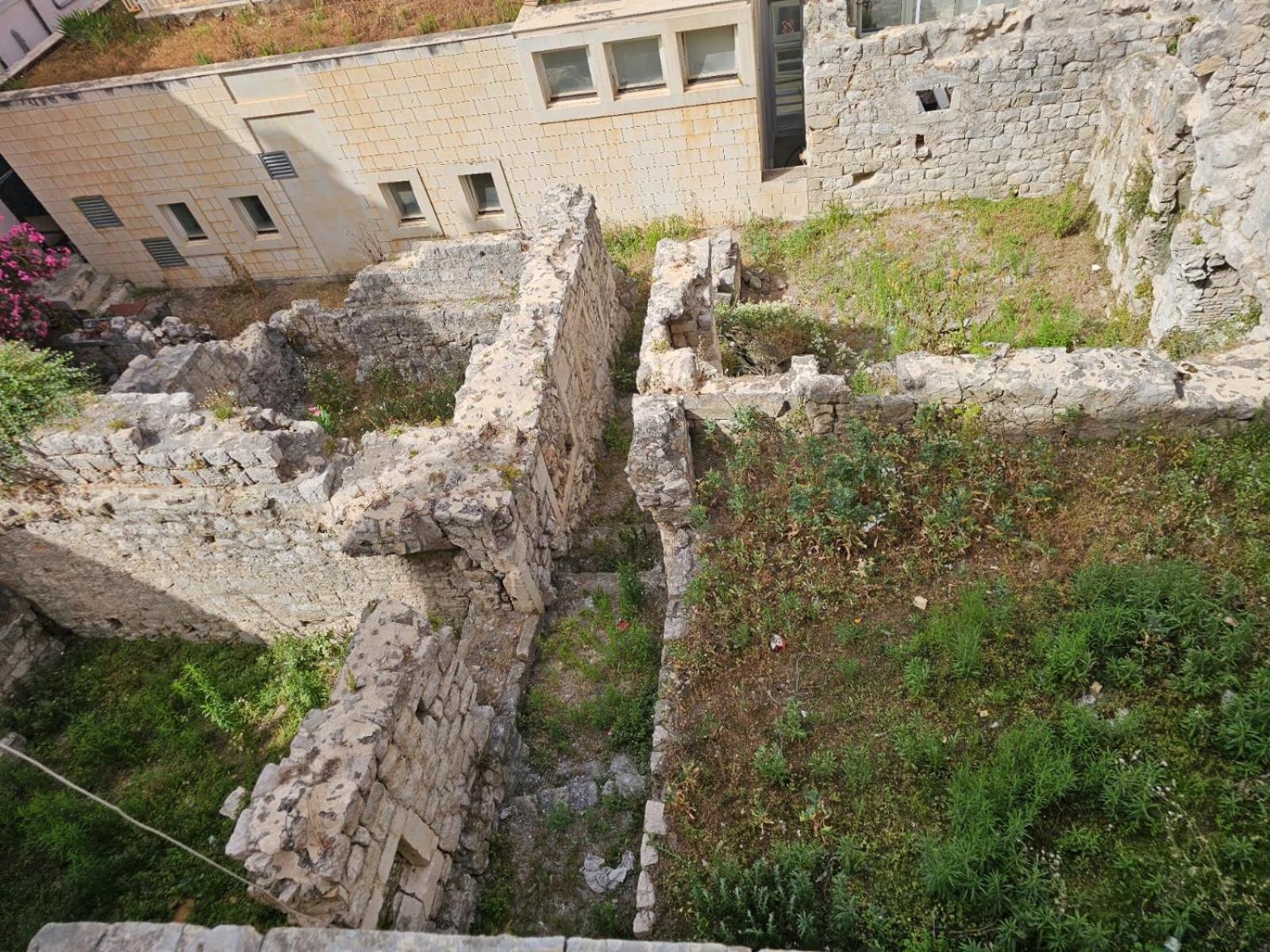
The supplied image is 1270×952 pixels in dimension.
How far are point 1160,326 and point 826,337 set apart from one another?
3748mm

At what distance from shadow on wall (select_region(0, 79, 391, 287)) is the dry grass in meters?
0.90

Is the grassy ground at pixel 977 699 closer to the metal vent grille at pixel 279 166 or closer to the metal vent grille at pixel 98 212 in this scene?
the metal vent grille at pixel 279 166

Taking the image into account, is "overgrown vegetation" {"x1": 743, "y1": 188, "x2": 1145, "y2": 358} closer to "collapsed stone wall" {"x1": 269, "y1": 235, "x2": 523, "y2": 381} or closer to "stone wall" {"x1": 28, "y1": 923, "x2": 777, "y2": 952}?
"collapsed stone wall" {"x1": 269, "y1": 235, "x2": 523, "y2": 381}

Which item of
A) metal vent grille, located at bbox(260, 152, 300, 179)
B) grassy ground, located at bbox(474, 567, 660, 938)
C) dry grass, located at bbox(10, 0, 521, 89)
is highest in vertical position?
dry grass, located at bbox(10, 0, 521, 89)

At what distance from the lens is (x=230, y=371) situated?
10352 millimetres

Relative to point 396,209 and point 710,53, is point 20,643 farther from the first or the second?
point 710,53

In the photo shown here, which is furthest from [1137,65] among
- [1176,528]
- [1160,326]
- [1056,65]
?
[1176,528]

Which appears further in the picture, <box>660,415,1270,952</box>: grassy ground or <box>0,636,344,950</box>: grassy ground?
<box>0,636,344,950</box>: grassy ground

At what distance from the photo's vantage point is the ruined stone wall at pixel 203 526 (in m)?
6.80

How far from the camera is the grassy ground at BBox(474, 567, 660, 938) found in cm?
494

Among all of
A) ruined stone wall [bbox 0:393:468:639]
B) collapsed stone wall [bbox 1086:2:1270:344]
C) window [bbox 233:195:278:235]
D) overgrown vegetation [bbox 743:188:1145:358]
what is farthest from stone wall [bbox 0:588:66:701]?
collapsed stone wall [bbox 1086:2:1270:344]

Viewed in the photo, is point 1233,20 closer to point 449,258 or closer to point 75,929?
point 449,258

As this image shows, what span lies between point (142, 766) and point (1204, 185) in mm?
12211

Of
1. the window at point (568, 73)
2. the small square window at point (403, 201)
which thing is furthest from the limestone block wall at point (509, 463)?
the small square window at point (403, 201)
